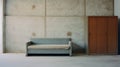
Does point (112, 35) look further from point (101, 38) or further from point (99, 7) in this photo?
point (99, 7)

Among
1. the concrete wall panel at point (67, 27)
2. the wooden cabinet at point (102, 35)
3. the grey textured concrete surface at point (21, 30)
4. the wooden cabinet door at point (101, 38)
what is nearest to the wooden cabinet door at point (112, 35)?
the wooden cabinet at point (102, 35)

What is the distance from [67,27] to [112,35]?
7.02 ft

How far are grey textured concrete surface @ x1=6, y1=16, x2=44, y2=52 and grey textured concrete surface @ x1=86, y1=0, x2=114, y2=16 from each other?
2.30 metres

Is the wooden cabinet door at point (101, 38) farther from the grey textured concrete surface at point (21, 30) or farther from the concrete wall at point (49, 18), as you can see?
the grey textured concrete surface at point (21, 30)

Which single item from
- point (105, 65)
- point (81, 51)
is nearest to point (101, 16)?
point (81, 51)

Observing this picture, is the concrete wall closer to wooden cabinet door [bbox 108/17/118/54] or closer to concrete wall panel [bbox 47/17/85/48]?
Result: concrete wall panel [bbox 47/17/85/48]

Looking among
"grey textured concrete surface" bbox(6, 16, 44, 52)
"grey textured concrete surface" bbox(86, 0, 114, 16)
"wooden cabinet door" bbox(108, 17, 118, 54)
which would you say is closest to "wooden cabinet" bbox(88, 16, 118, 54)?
"wooden cabinet door" bbox(108, 17, 118, 54)

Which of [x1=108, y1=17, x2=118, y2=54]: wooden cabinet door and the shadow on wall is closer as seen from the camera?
[x1=108, y1=17, x2=118, y2=54]: wooden cabinet door

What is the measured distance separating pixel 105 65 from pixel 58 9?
462cm

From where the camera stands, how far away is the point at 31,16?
11.5 m

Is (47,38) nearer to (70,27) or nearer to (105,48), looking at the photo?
(70,27)

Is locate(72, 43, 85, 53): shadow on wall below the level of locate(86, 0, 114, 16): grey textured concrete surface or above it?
below

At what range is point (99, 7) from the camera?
452 inches

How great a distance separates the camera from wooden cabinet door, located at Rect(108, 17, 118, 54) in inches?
416
